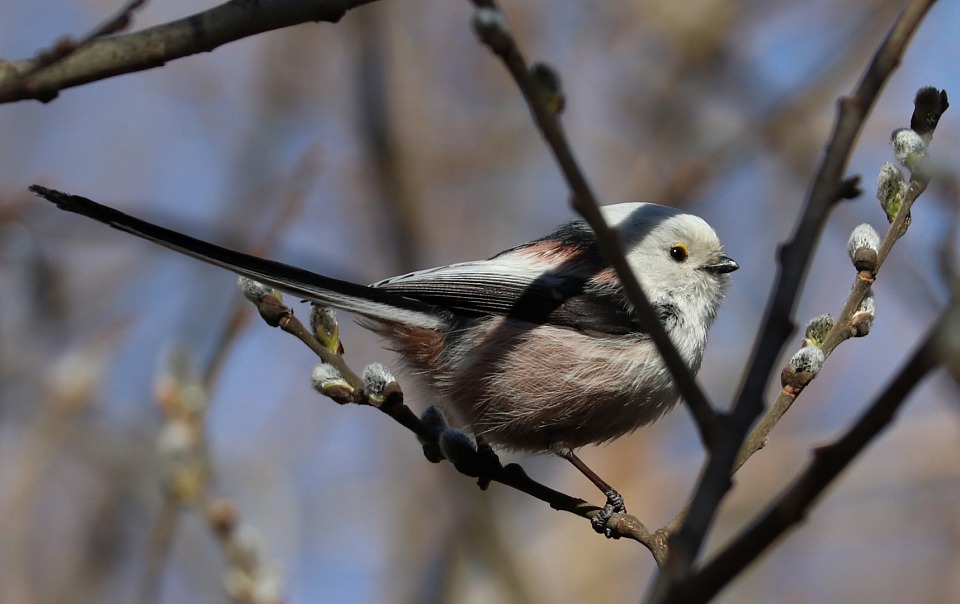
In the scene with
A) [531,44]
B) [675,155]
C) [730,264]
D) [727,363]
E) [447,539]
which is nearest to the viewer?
[730,264]

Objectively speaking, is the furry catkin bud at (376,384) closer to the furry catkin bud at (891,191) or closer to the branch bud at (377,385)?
the branch bud at (377,385)

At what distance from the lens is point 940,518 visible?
16.7 feet

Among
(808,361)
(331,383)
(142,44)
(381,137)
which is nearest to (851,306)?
(808,361)

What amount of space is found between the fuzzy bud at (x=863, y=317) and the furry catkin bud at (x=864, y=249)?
0.07m

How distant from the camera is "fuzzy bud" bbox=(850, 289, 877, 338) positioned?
1.91 metres

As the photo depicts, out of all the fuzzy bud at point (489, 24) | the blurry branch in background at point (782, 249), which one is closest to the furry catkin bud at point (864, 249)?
the blurry branch in background at point (782, 249)

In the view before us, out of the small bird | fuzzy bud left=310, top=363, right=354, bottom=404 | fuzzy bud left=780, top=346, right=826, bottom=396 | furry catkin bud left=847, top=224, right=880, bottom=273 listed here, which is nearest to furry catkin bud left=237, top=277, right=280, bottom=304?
fuzzy bud left=310, top=363, right=354, bottom=404

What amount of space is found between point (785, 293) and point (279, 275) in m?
1.20

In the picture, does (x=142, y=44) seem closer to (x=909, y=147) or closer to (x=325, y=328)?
(x=325, y=328)

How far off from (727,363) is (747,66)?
1852 millimetres

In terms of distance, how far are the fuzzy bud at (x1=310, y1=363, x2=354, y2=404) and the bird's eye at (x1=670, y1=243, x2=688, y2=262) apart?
138 centimetres

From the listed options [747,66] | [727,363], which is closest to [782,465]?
[727,363]

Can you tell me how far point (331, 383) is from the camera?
196 centimetres

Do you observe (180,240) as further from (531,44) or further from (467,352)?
(531,44)
